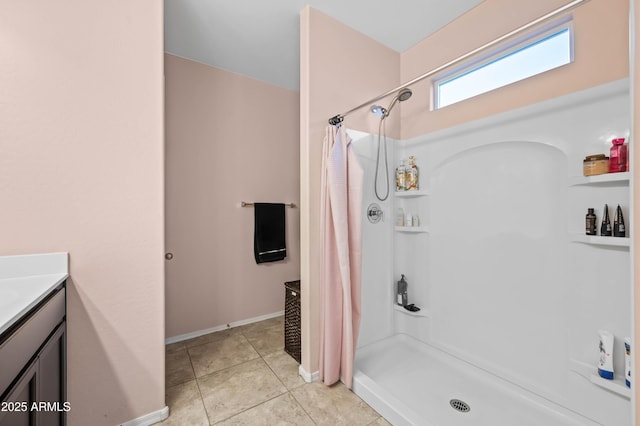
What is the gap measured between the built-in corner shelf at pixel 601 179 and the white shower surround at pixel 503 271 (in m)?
0.03

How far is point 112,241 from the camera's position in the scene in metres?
1.37

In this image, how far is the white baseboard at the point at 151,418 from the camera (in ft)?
4.65

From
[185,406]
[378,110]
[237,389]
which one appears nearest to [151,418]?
[185,406]

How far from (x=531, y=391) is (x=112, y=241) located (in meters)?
2.52

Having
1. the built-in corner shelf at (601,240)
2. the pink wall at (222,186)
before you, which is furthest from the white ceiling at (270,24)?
the built-in corner shelf at (601,240)

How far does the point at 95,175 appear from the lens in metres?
1.33

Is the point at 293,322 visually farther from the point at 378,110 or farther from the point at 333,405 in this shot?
the point at 378,110

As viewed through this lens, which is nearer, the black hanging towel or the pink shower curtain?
the pink shower curtain

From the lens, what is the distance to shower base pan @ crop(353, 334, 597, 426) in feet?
4.82

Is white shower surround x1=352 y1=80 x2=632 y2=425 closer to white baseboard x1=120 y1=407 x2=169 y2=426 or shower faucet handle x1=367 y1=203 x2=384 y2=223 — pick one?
shower faucet handle x1=367 y1=203 x2=384 y2=223

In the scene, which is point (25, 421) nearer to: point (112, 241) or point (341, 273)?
point (112, 241)

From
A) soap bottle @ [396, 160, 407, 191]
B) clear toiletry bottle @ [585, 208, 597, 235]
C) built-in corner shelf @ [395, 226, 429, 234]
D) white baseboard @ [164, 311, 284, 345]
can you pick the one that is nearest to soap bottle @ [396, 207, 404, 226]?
built-in corner shelf @ [395, 226, 429, 234]

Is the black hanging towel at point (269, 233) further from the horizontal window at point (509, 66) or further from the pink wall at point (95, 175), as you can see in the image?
the horizontal window at point (509, 66)

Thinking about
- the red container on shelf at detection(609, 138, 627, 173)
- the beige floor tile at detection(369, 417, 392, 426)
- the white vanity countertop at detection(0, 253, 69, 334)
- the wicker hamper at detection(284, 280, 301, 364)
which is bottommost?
the beige floor tile at detection(369, 417, 392, 426)
